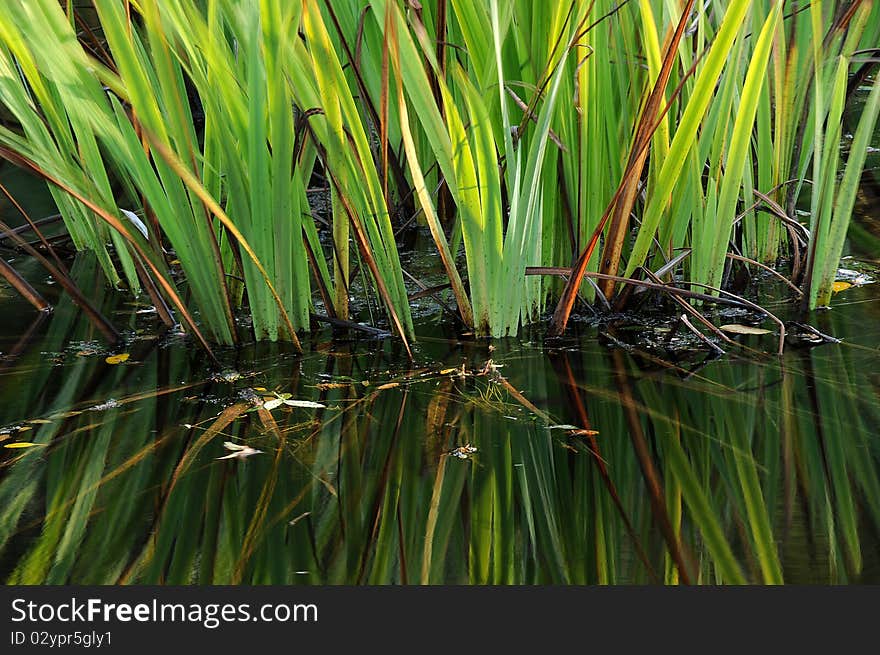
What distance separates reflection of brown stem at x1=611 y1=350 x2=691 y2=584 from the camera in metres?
0.72

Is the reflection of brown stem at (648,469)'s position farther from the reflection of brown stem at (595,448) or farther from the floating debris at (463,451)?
the floating debris at (463,451)

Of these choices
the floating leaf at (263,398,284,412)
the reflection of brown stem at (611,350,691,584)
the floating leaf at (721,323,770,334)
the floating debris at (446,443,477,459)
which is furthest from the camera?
the floating leaf at (721,323,770,334)

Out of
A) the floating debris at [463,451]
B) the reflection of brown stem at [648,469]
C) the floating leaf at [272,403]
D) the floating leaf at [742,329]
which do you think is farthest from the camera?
the floating leaf at [742,329]

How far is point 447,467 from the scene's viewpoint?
0.89 meters

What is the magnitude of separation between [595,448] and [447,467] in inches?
6.5

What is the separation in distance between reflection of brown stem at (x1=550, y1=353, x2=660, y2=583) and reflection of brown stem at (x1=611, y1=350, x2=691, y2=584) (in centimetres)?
3

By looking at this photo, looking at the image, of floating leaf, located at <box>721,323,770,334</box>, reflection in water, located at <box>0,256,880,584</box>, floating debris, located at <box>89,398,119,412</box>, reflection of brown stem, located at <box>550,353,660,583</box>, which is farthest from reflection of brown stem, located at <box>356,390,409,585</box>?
floating leaf, located at <box>721,323,770,334</box>

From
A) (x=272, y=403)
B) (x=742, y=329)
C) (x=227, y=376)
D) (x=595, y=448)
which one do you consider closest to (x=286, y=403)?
(x=272, y=403)

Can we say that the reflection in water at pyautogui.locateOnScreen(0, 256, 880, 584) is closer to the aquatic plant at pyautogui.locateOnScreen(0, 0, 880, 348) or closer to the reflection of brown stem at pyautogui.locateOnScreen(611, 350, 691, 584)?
the reflection of brown stem at pyautogui.locateOnScreen(611, 350, 691, 584)

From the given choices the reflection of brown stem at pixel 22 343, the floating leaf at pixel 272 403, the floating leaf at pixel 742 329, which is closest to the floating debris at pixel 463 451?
the floating leaf at pixel 272 403

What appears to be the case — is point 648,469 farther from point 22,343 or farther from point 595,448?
point 22,343

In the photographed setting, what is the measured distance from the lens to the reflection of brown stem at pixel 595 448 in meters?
0.72

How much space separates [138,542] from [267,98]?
612mm

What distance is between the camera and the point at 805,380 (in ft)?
3.45
